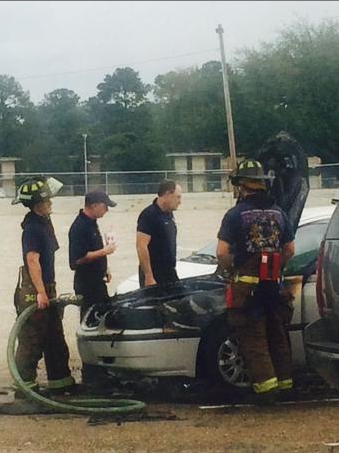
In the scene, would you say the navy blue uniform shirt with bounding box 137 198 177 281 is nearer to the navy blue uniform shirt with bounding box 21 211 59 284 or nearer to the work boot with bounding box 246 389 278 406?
the navy blue uniform shirt with bounding box 21 211 59 284

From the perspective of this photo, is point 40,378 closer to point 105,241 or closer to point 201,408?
A: point 105,241

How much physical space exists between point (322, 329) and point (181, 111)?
17.4 ft

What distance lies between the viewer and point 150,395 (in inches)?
276

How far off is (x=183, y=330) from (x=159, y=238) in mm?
1121

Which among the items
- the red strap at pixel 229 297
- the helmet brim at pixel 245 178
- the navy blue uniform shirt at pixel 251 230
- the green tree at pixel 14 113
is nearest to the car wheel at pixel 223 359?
the red strap at pixel 229 297

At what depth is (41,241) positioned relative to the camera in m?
6.80

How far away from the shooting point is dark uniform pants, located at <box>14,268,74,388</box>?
686 cm

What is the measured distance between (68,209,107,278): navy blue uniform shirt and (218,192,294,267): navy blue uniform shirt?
1.34 m

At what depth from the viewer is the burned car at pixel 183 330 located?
21.4 feet

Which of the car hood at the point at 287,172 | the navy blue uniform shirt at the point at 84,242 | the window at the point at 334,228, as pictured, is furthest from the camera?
the navy blue uniform shirt at the point at 84,242

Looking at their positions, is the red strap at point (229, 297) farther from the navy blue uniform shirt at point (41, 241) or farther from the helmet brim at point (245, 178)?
the navy blue uniform shirt at point (41, 241)

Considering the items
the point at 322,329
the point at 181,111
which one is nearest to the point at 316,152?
the point at 181,111

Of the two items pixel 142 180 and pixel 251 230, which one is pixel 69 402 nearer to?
pixel 251 230

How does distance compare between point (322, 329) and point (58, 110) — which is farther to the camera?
point (58, 110)
